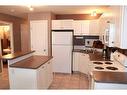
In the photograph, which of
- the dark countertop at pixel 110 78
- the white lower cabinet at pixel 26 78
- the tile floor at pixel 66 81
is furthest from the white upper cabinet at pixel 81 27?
the dark countertop at pixel 110 78

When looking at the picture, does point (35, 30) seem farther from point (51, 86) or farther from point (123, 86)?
point (123, 86)

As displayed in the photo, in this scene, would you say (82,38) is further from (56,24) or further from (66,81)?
(66,81)

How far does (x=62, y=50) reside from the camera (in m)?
4.98

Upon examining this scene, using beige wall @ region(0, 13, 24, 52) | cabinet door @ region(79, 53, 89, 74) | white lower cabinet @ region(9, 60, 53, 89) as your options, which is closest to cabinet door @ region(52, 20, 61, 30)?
cabinet door @ region(79, 53, 89, 74)

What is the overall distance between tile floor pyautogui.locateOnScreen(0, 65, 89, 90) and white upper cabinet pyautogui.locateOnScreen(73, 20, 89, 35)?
1578 mm

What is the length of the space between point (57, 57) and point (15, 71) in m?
2.32

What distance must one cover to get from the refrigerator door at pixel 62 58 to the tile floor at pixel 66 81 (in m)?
0.23

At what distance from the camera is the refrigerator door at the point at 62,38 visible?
490 centimetres

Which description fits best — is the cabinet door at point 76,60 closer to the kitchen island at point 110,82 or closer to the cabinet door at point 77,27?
the cabinet door at point 77,27

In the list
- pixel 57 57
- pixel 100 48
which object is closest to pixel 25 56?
pixel 57 57

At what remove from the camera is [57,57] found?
16.5 feet

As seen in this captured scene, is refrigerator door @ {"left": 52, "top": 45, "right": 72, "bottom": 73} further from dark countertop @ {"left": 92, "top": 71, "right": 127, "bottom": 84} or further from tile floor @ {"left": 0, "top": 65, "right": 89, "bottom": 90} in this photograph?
dark countertop @ {"left": 92, "top": 71, "right": 127, "bottom": 84}

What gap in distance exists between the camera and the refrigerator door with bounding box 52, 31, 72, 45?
16.1 ft

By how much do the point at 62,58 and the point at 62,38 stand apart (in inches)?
28.5
